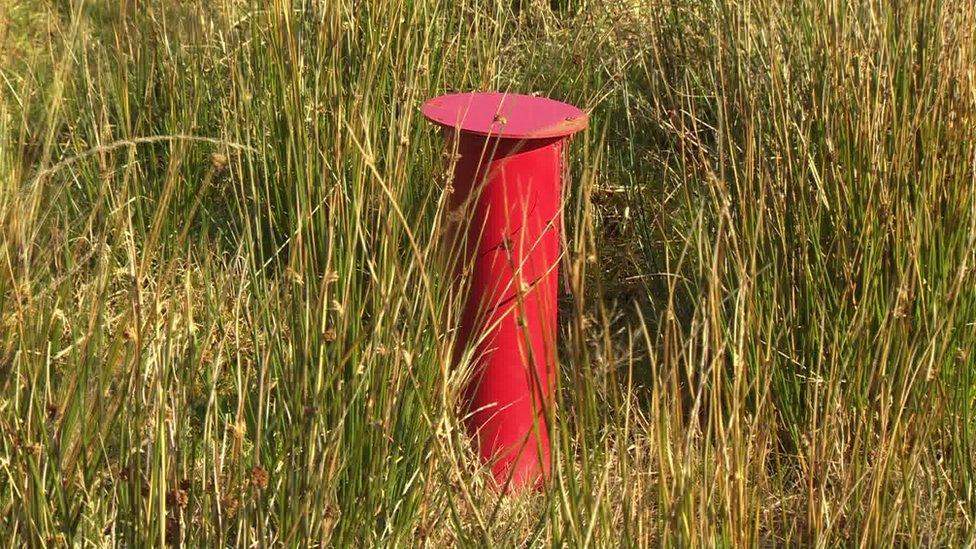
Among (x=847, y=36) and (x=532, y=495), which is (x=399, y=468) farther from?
(x=847, y=36)

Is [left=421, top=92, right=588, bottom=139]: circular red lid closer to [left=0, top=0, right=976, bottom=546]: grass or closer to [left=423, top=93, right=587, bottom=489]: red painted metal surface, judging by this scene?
[left=423, top=93, right=587, bottom=489]: red painted metal surface

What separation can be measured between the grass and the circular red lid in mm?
110

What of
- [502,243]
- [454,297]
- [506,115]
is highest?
[506,115]

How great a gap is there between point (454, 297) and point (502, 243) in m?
0.26

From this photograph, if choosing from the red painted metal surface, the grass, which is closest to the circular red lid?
the red painted metal surface

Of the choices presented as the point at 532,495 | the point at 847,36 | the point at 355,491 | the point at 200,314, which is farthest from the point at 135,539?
the point at 847,36

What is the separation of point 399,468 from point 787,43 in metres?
1.37

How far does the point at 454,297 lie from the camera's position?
100 inches

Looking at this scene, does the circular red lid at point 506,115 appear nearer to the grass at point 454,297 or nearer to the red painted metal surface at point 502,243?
the red painted metal surface at point 502,243

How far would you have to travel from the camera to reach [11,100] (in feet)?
12.2

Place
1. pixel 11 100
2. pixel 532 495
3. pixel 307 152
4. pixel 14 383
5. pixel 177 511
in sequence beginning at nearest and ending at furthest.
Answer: pixel 177 511, pixel 14 383, pixel 532 495, pixel 307 152, pixel 11 100

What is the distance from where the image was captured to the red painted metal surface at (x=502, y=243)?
7.74ft

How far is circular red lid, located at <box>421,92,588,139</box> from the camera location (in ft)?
7.66

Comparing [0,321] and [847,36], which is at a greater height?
[847,36]
